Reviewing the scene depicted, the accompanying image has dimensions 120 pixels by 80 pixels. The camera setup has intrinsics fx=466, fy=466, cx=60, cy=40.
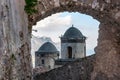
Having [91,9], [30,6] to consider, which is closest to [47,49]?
[91,9]

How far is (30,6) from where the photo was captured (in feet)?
30.2

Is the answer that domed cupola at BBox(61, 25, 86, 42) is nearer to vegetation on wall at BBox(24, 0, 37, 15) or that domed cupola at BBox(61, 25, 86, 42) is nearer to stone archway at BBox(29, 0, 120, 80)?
stone archway at BBox(29, 0, 120, 80)

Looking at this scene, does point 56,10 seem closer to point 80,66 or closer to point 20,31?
point 20,31

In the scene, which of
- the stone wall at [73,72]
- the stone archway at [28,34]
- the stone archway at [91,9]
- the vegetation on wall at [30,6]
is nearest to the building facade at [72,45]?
the stone wall at [73,72]

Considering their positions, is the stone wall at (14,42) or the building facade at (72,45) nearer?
the stone wall at (14,42)

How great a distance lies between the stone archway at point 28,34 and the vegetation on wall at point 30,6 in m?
0.11

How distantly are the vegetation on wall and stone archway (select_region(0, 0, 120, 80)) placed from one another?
0.11 metres

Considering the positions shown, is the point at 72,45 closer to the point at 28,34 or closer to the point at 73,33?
the point at 73,33

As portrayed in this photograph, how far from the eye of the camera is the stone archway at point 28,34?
24.8 feet

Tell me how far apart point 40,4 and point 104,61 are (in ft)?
14.2

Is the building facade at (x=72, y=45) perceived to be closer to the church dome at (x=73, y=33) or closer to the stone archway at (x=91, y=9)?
the church dome at (x=73, y=33)

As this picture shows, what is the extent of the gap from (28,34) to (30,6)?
556mm

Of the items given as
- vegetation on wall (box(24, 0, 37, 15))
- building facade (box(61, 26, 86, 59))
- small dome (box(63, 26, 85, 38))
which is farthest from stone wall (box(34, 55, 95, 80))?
small dome (box(63, 26, 85, 38))

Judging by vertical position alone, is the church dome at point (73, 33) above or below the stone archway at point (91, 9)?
above
